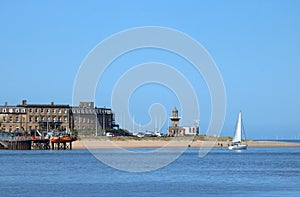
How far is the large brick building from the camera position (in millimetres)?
177625

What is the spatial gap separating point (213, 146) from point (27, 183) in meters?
141

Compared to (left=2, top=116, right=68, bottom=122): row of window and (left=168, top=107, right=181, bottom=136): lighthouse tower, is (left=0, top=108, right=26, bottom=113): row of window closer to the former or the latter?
(left=2, top=116, right=68, bottom=122): row of window

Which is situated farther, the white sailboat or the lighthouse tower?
the lighthouse tower

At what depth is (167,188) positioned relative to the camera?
186 feet

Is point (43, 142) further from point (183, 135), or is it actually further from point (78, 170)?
point (78, 170)

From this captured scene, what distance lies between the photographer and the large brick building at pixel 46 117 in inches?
6993

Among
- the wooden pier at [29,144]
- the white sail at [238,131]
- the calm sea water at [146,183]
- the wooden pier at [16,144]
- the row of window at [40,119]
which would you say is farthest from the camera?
the row of window at [40,119]

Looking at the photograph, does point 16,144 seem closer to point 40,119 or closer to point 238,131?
point 40,119

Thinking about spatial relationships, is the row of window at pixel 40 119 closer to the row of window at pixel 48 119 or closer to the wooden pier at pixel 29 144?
the row of window at pixel 48 119

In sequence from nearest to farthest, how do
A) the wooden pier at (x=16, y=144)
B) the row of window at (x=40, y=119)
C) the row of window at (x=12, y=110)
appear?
1. the wooden pier at (x=16, y=144)
2. the row of window at (x=12, y=110)
3. the row of window at (x=40, y=119)

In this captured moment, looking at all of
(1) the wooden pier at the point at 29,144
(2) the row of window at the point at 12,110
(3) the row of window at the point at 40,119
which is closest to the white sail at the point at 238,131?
(1) the wooden pier at the point at 29,144

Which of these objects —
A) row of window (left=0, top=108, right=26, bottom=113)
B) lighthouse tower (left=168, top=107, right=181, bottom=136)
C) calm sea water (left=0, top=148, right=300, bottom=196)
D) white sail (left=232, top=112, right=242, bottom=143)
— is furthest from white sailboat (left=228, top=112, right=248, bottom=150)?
calm sea water (left=0, top=148, right=300, bottom=196)

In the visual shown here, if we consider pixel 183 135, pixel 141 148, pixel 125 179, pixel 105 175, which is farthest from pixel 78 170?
pixel 183 135

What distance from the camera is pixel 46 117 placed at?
593ft
